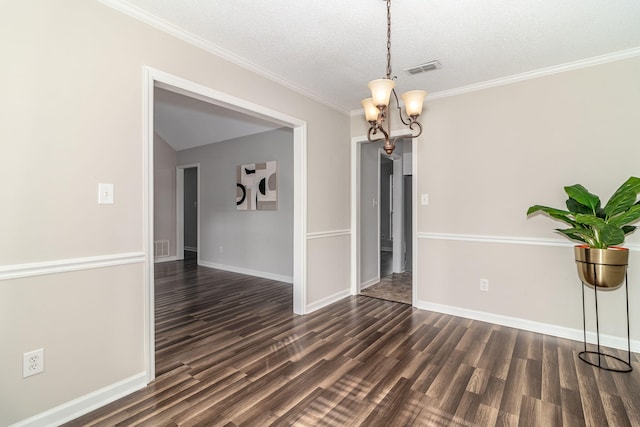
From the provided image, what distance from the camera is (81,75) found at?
1.83 m

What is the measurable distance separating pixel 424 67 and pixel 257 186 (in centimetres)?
338

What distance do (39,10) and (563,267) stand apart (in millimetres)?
4409

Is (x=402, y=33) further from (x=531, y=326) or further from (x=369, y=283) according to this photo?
(x=369, y=283)

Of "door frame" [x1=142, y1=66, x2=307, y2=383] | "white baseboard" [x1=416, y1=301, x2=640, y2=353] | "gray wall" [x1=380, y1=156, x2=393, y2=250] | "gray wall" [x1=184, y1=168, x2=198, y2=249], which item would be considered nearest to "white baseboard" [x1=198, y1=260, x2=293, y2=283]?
"door frame" [x1=142, y1=66, x2=307, y2=383]

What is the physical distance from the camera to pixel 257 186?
537 cm

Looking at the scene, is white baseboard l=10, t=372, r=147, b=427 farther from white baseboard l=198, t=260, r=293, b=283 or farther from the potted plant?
the potted plant

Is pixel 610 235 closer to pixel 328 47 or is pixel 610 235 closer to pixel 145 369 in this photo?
pixel 328 47

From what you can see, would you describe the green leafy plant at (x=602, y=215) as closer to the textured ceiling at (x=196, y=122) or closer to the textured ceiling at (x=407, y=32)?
the textured ceiling at (x=407, y=32)

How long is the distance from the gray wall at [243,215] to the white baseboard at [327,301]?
1142 millimetres

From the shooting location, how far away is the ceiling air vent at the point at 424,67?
2.84 metres

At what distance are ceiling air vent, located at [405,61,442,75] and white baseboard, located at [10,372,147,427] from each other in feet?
11.2

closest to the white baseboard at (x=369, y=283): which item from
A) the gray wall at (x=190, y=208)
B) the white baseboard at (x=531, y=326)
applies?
the white baseboard at (x=531, y=326)

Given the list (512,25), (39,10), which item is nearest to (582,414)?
(512,25)

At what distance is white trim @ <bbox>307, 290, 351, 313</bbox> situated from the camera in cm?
362
